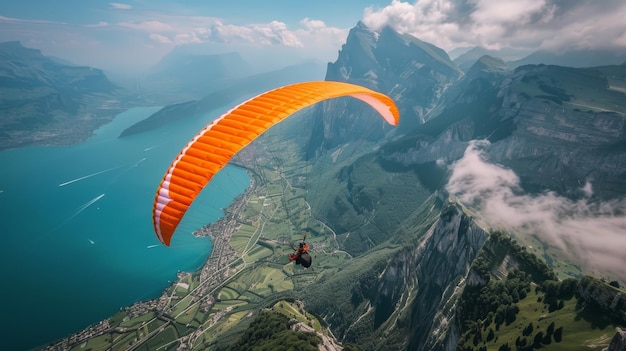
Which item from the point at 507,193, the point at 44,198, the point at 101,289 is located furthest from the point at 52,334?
the point at 507,193

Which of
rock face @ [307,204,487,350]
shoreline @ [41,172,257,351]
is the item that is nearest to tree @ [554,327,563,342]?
rock face @ [307,204,487,350]

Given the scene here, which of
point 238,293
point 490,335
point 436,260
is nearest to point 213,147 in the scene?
point 490,335

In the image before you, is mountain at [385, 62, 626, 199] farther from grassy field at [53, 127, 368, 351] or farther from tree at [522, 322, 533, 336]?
tree at [522, 322, 533, 336]

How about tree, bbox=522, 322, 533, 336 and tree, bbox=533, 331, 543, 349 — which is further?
tree, bbox=522, 322, 533, 336

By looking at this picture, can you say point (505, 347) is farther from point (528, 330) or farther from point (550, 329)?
point (550, 329)

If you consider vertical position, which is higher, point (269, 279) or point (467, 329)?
point (467, 329)

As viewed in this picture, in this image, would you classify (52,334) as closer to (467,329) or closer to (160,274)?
(160,274)
